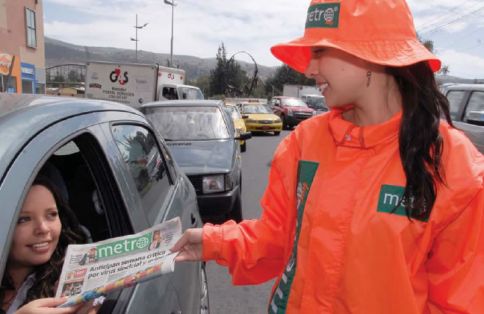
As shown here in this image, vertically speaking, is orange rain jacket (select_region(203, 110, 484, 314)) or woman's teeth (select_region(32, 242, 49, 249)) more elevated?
orange rain jacket (select_region(203, 110, 484, 314))

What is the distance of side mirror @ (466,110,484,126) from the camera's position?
706 centimetres

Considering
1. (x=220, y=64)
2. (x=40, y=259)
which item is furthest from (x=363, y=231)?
(x=220, y=64)

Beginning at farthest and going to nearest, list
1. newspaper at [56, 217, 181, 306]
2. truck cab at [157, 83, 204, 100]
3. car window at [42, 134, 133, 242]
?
truck cab at [157, 83, 204, 100]
car window at [42, 134, 133, 242]
newspaper at [56, 217, 181, 306]

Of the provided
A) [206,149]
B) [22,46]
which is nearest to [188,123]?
[206,149]

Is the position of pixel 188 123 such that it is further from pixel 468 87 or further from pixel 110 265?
pixel 110 265

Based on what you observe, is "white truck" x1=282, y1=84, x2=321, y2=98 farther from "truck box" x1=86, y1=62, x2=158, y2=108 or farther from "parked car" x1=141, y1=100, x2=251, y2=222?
"parked car" x1=141, y1=100, x2=251, y2=222

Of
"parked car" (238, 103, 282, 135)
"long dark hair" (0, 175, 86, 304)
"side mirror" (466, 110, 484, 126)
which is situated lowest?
"parked car" (238, 103, 282, 135)

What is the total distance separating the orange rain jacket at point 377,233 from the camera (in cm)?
126

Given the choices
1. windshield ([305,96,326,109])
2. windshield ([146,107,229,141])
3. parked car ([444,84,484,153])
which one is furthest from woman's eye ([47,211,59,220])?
windshield ([305,96,326,109])

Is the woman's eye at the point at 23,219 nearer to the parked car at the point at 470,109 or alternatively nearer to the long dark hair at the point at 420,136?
the long dark hair at the point at 420,136

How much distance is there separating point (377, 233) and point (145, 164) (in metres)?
1.39

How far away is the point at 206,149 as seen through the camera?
5.96 m

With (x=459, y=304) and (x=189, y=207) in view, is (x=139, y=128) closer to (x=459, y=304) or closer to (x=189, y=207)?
(x=189, y=207)

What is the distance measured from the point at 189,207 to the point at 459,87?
6721 mm
